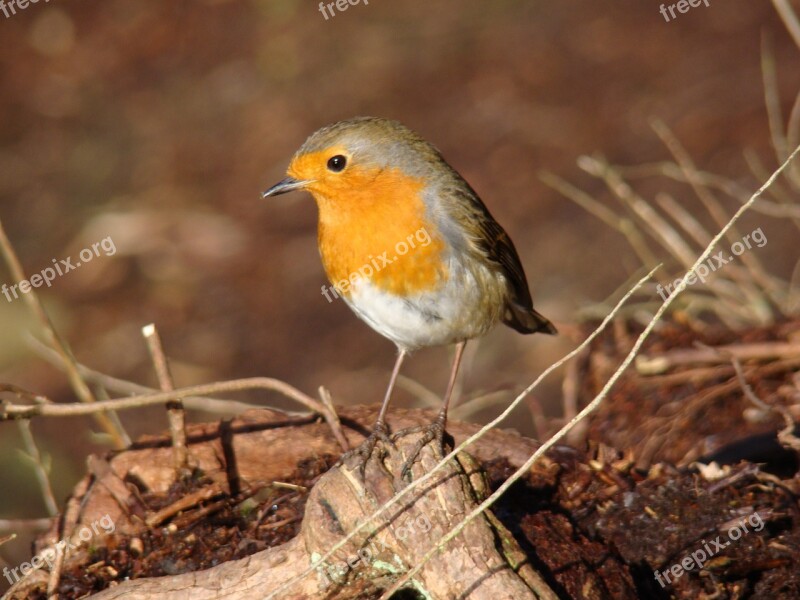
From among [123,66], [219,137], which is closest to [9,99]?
[123,66]

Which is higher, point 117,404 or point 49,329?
point 49,329

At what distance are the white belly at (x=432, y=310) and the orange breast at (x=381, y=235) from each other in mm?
39

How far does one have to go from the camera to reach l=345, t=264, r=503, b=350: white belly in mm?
3631

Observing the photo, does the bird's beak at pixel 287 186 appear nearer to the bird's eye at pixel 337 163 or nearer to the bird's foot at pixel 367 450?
the bird's eye at pixel 337 163

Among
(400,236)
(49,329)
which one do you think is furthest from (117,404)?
(400,236)

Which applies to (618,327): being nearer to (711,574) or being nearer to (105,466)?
(711,574)

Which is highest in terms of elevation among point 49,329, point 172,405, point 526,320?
point 49,329

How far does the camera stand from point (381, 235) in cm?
364

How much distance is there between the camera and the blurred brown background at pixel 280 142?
757 centimetres

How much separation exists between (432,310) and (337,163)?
665 millimetres

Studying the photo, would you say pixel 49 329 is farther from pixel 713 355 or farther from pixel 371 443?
pixel 713 355

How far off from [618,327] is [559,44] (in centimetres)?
478

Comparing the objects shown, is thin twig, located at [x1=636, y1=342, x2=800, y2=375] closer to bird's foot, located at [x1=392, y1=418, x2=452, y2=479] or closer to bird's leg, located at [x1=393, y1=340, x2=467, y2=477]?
bird's leg, located at [x1=393, y1=340, x2=467, y2=477]

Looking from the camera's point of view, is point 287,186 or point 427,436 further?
point 287,186
